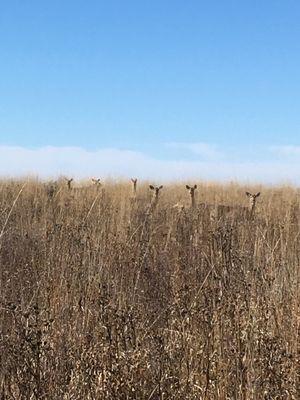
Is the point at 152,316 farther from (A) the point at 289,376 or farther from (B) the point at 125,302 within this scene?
(A) the point at 289,376

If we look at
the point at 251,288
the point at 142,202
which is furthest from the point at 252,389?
the point at 142,202

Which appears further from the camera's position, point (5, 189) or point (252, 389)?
point (5, 189)

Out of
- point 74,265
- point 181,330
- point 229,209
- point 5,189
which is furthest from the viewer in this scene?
point 5,189

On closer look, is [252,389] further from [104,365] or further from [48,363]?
[48,363]

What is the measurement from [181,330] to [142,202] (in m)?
10.1

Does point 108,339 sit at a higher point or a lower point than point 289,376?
higher

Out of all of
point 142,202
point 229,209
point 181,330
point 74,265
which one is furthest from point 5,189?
point 181,330

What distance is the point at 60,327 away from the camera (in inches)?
146

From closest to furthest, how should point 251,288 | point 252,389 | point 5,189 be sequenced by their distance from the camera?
point 252,389, point 251,288, point 5,189

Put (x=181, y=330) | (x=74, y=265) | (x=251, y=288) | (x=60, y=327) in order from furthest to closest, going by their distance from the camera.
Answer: (x=74, y=265)
(x=251, y=288)
(x=60, y=327)
(x=181, y=330)

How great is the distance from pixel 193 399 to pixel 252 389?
0.33 meters

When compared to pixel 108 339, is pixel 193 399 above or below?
below

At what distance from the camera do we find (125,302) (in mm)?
4172

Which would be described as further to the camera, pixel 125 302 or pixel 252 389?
pixel 125 302
